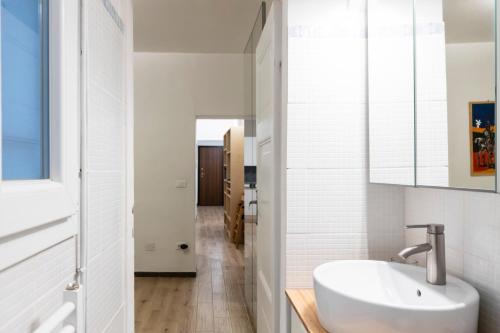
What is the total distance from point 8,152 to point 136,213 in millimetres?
3429

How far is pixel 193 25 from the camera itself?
133 inches

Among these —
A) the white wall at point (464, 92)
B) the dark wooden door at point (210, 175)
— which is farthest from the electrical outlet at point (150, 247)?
the dark wooden door at point (210, 175)

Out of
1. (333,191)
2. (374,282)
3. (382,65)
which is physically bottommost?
(374,282)

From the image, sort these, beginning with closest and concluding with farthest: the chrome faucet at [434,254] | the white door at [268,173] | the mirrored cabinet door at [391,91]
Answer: the chrome faucet at [434,254] < the mirrored cabinet door at [391,91] < the white door at [268,173]

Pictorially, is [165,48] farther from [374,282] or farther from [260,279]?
[374,282]

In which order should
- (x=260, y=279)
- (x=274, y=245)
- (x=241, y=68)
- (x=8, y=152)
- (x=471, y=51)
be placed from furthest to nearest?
(x=241, y=68) < (x=260, y=279) < (x=274, y=245) < (x=471, y=51) < (x=8, y=152)

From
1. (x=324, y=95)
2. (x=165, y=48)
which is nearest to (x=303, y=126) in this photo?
(x=324, y=95)

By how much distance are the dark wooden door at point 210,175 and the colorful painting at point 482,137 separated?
34.8 ft

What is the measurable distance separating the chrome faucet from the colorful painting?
233 mm

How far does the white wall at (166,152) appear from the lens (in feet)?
13.6

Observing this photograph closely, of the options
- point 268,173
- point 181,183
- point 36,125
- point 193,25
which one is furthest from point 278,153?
point 181,183

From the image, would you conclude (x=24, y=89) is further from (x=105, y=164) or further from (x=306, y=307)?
(x=306, y=307)

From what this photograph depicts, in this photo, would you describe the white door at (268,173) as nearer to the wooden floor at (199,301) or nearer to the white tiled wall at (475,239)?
the white tiled wall at (475,239)

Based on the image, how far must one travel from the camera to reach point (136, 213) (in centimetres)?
415
